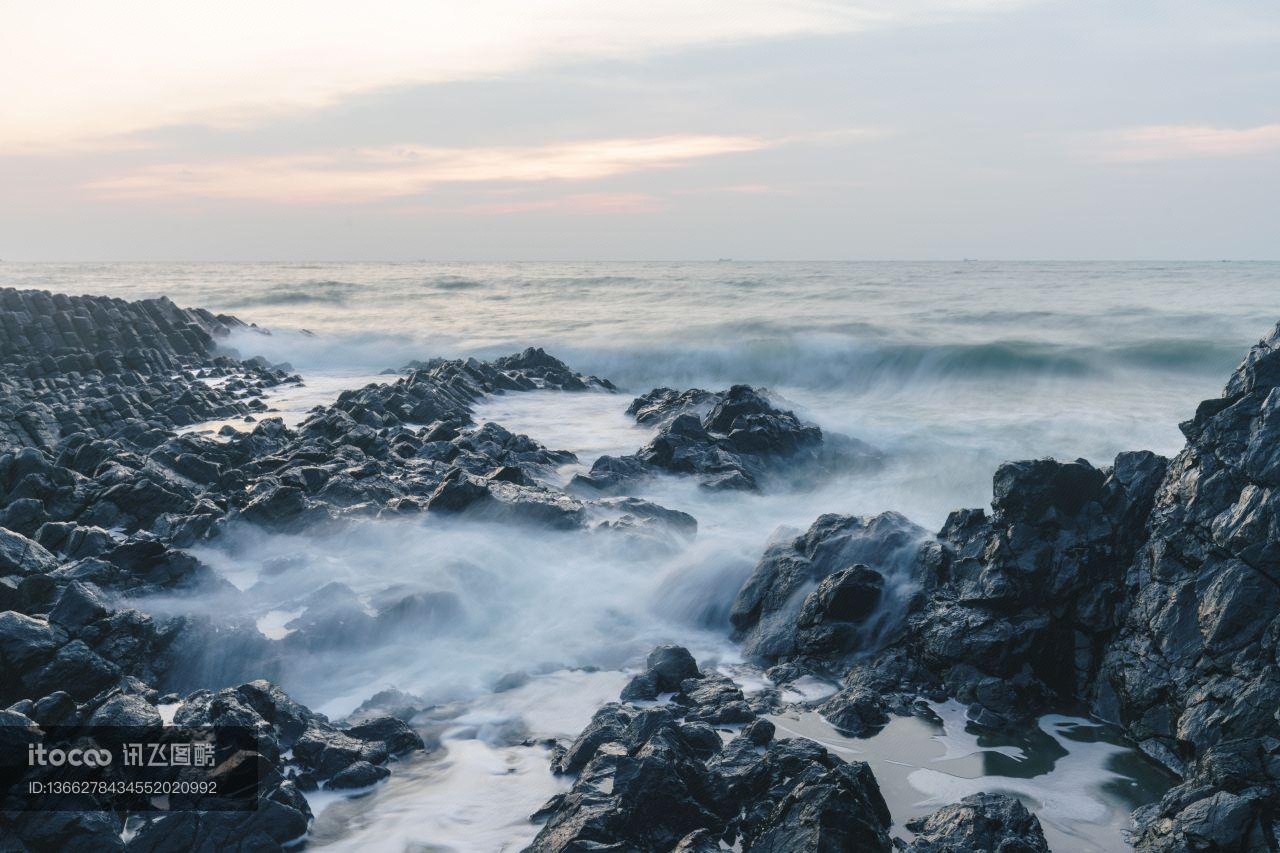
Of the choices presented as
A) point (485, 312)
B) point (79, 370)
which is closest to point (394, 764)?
point (79, 370)

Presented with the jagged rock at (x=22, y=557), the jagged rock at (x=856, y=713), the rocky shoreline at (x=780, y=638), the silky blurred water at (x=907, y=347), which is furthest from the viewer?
the silky blurred water at (x=907, y=347)

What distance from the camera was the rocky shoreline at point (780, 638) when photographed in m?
5.50

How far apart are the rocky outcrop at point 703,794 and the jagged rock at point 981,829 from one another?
0.29 m

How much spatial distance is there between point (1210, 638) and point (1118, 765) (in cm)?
112

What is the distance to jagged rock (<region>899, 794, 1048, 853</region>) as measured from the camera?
524 centimetres

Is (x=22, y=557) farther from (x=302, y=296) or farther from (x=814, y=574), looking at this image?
(x=302, y=296)

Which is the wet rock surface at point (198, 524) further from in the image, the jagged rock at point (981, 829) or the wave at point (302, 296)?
the wave at point (302, 296)

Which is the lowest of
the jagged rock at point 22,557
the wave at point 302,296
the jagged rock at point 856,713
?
the jagged rock at point 856,713

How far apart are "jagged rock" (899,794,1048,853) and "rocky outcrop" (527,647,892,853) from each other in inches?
11.4

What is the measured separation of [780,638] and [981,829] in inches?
145

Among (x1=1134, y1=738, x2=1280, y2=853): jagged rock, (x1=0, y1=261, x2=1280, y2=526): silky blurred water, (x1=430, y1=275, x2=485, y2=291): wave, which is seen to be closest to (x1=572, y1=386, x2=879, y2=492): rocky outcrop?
Result: (x1=0, y1=261, x2=1280, y2=526): silky blurred water

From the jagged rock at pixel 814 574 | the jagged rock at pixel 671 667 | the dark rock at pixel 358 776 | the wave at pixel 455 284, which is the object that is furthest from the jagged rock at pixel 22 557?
the wave at pixel 455 284

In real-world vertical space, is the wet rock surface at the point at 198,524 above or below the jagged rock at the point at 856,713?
above

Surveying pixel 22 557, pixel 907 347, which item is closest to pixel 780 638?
pixel 22 557
